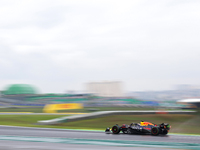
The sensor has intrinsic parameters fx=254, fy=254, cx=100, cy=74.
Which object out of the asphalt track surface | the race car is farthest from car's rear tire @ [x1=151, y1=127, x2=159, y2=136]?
the asphalt track surface

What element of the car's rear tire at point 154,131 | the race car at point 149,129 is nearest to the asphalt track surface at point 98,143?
the car's rear tire at point 154,131

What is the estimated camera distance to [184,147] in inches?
385

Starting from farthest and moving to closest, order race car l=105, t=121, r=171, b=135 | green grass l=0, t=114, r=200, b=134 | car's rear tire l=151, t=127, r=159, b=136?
green grass l=0, t=114, r=200, b=134 → race car l=105, t=121, r=171, b=135 → car's rear tire l=151, t=127, r=159, b=136

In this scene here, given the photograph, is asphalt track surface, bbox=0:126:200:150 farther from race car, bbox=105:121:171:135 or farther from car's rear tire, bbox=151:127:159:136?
race car, bbox=105:121:171:135

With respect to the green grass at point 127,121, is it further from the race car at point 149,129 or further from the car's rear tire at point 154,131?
the car's rear tire at point 154,131

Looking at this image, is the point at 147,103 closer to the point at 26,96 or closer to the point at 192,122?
the point at 192,122

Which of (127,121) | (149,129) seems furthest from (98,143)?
(127,121)

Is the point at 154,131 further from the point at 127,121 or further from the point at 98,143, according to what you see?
the point at 127,121

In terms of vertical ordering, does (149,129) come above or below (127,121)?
above

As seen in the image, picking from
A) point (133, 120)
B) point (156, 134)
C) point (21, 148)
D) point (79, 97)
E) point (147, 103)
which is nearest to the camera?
point (21, 148)

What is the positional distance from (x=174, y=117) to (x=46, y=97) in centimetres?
8108

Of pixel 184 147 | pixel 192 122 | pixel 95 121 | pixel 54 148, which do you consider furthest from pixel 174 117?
pixel 54 148

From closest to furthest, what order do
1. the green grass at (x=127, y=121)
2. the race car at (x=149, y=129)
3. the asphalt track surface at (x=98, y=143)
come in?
the asphalt track surface at (x=98, y=143) < the race car at (x=149, y=129) < the green grass at (x=127, y=121)

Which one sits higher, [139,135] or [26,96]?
[26,96]
